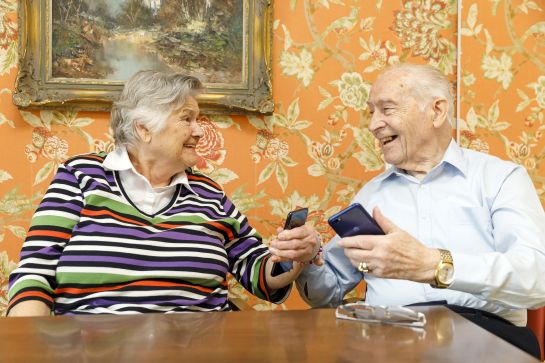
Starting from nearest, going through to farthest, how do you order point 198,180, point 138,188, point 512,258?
point 512,258, point 138,188, point 198,180

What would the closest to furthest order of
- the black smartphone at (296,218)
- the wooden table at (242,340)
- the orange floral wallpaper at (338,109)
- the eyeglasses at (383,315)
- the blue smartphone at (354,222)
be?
the wooden table at (242,340), the eyeglasses at (383,315), the blue smartphone at (354,222), the black smartphone at (296,218), the orange floral wallpaper at (338,109)

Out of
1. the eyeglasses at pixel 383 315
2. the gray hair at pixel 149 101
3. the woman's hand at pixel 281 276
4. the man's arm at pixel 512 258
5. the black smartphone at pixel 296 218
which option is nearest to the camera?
the eyeglasses at pixel 383 315

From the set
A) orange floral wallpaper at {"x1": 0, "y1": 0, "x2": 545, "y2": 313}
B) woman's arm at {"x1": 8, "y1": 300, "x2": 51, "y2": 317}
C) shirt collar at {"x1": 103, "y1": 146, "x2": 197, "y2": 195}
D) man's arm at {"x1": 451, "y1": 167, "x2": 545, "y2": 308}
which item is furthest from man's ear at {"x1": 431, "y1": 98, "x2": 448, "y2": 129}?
woman's arm at {"x1": 8, "y1": 300, "x2": 51, "y2": 317}

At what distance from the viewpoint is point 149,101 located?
72.2 inches

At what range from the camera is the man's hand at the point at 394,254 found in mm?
1348

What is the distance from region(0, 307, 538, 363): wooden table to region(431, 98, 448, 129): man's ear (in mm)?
763

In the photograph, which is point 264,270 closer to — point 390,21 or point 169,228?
point 169,228

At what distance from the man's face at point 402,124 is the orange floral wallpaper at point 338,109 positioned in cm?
52

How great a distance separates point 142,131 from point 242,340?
3.15ft

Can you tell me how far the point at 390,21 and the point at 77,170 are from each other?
1380mm

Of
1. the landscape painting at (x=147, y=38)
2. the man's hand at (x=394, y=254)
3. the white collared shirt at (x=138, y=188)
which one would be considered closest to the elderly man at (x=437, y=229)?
the man's hand at (x=394, y=254)

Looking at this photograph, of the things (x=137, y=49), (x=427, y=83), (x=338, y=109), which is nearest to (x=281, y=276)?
(x=427, y=83)

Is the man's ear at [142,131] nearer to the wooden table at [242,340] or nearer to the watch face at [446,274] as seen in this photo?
the wooden table at [242,340]

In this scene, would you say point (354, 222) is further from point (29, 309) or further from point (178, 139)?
point (29, 309)
